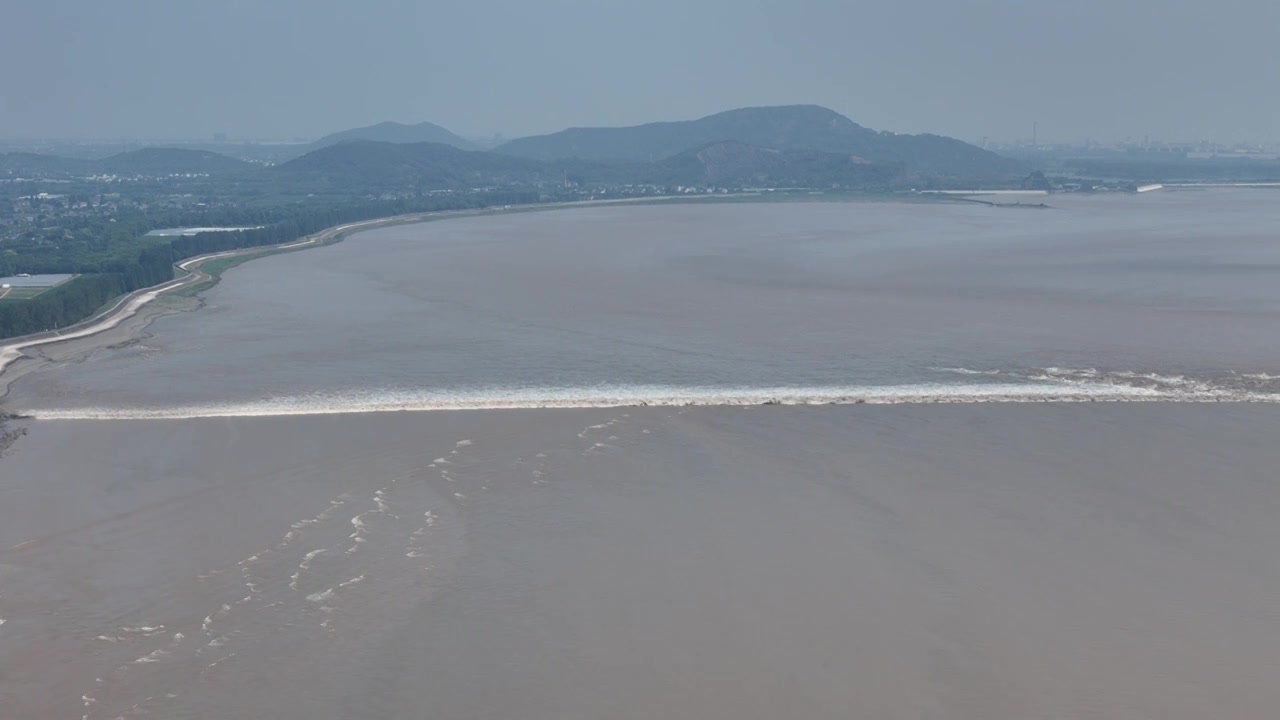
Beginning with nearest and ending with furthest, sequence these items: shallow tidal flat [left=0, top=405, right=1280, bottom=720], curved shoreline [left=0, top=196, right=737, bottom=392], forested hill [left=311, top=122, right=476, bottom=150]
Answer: shallow tidal flat [left=0, top=405, right=1280, bottom=720], curved shoreline [left=0, top=196, right=737, bottom=392], forested hill [left=311, top=122, right=476, bottom=150]

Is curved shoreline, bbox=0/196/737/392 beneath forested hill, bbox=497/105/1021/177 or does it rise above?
beneath

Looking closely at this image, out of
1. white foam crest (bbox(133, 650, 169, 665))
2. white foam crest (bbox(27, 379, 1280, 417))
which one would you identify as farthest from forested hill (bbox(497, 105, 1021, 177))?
white foam crest (bbox(133, 650, 169, 665))

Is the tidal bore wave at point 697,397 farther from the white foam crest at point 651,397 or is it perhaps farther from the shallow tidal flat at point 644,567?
the shallow tidal flat at point 644,567

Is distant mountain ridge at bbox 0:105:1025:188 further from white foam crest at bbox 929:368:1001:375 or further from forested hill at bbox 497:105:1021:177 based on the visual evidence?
white foam crest at bbox 929:368:1001:375

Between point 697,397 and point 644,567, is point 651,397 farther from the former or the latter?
point 644,567

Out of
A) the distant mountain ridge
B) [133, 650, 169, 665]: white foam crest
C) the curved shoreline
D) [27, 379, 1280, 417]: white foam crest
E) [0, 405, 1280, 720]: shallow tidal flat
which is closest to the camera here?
[0, 405, 1280, 720]: shallow tidal flat

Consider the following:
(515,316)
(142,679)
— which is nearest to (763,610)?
(142,679)
